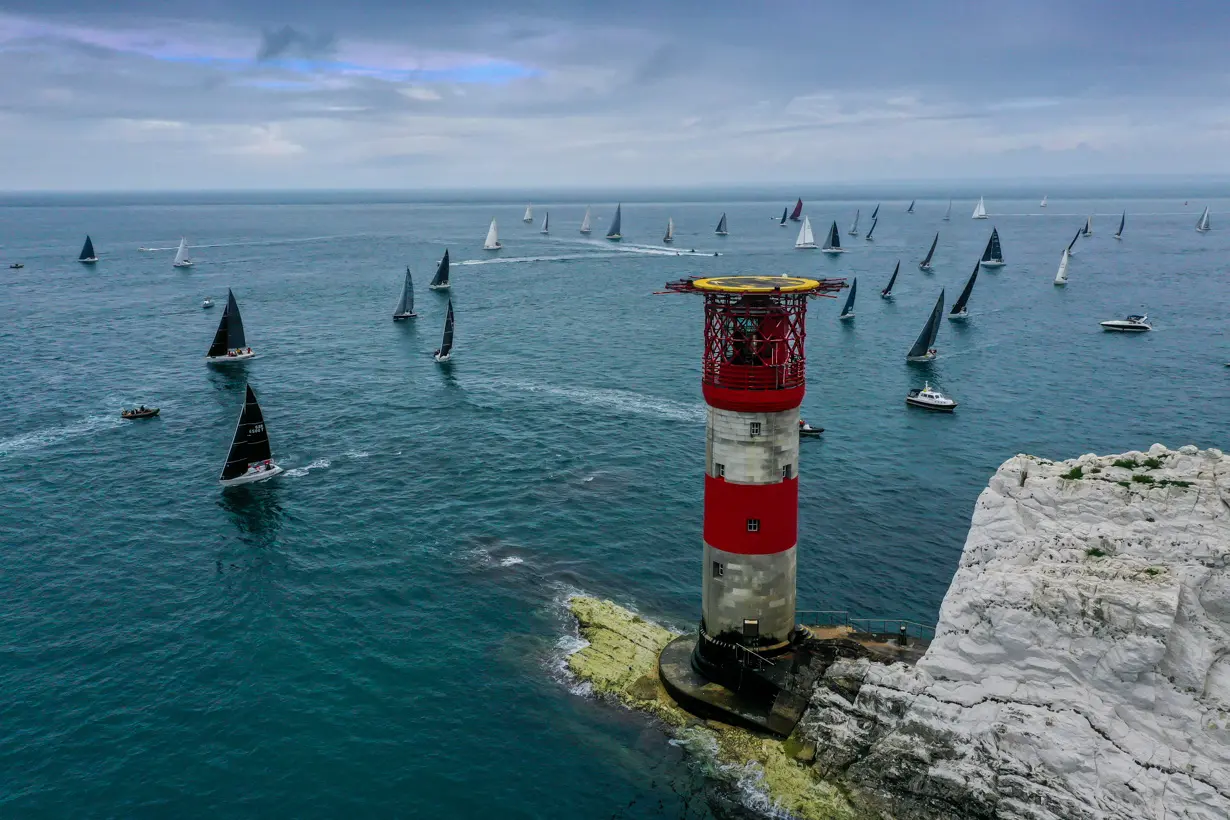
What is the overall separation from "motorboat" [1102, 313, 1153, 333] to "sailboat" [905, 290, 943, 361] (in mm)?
39810

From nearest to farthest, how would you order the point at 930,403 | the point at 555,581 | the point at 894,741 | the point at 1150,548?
the point at 1150,548
the point at 894,741
the point at 555,581
the point at 930,403

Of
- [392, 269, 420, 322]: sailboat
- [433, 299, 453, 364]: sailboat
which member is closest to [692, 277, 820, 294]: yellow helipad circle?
[433, 299, 453, 364]: sailboat

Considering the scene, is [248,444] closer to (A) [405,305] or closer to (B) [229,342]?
(B) [229,342]

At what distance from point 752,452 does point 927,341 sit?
305 feet

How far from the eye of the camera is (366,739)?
41.6 metres

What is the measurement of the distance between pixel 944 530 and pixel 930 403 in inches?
1419

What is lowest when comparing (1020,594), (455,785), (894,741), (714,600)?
(455,785)

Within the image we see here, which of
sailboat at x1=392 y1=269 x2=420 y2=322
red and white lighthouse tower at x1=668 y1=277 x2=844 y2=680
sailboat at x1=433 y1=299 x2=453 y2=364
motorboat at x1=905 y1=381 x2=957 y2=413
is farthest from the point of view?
sailboat at x1=392 y1=269 x2=420 y2=322

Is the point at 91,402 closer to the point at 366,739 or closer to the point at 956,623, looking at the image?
the point at 366,739

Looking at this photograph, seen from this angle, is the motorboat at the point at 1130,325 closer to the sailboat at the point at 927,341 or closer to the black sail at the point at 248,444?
the sailboat at the point at 927,341

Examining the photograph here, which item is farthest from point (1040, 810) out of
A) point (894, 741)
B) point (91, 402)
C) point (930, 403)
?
point (91, 402)

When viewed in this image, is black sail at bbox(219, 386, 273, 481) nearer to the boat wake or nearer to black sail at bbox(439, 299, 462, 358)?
the boat wake

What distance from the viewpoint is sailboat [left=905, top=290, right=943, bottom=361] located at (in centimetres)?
12056

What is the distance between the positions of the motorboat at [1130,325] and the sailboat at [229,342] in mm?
137669
